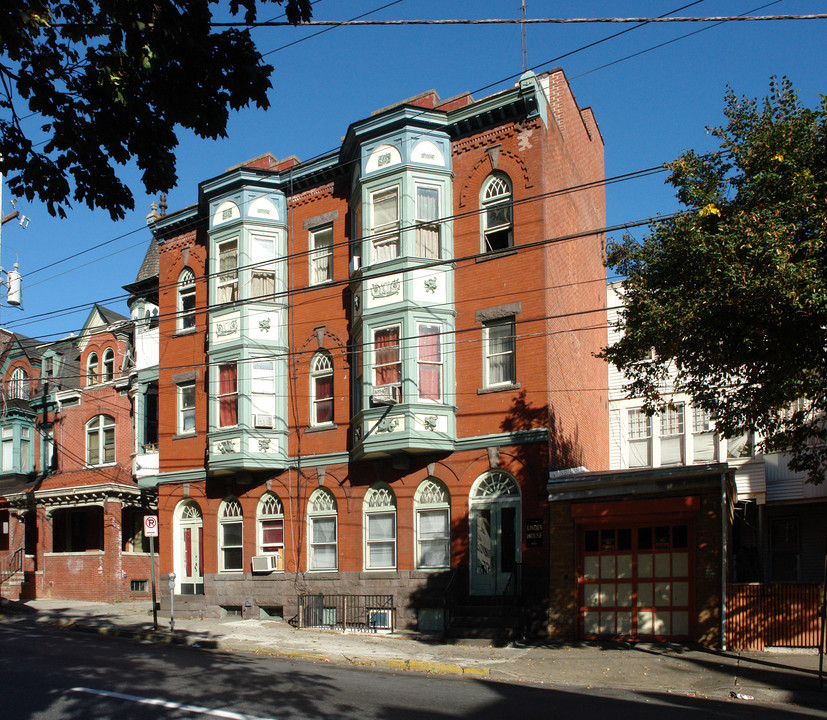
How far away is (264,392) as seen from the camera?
25.1 meters

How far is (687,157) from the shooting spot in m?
16.8

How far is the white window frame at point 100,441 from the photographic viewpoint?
32.4m

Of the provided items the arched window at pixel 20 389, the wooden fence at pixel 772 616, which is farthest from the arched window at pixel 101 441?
the wooden fence at pixel 772 616

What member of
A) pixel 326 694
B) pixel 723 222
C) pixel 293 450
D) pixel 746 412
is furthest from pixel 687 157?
pixel 293 450

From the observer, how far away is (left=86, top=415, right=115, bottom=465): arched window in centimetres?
3250

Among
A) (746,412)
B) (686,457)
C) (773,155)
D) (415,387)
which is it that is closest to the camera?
(773,155)

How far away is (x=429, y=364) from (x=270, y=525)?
724 centimetres

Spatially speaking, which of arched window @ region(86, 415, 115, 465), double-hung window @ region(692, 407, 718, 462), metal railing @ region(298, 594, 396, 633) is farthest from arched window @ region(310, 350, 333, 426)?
double-hung window @ region(692, 407, 718, 462)

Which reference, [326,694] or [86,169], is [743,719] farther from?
[86,169]

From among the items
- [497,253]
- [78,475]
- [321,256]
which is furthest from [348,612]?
[78,475]

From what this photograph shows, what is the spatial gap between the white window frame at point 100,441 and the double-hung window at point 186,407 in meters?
5.85

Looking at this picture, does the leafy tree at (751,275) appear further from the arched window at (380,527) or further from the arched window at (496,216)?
the arched window at (380,527)

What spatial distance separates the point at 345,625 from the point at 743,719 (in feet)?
40.2

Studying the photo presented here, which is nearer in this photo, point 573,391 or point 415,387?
point 415,387
